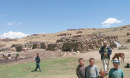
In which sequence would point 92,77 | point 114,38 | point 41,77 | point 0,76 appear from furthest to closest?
1. point 114,38
2. point 0,76
3. point 41,77
4. point 92,77

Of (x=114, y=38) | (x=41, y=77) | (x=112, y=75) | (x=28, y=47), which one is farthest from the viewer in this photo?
(x=28, y=47)

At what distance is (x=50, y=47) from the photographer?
23562 mm

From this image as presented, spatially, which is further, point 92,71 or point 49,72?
point 49,72

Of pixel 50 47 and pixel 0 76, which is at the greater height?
pixel 50 47

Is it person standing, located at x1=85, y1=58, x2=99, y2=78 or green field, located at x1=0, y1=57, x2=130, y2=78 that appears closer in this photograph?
person standing, located at x1=85, y1=58, x2=99, y2=78

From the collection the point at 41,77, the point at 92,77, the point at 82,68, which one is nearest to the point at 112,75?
the point at 92,77

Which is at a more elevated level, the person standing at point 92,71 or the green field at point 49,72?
the person standing at point 92,71

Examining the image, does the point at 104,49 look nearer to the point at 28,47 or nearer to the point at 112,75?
the point at 112,75

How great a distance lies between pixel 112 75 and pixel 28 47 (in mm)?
28927

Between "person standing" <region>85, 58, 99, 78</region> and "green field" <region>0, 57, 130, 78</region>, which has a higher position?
"person standing" <region>85, 58, 99, 78</region>

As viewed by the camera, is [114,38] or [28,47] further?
[28,47]

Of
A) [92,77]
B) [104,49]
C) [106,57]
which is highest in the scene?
[104,49]

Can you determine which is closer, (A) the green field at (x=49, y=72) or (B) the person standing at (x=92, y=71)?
(B) the person standing at (x=92, y=71)

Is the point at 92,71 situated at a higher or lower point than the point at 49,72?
higher
